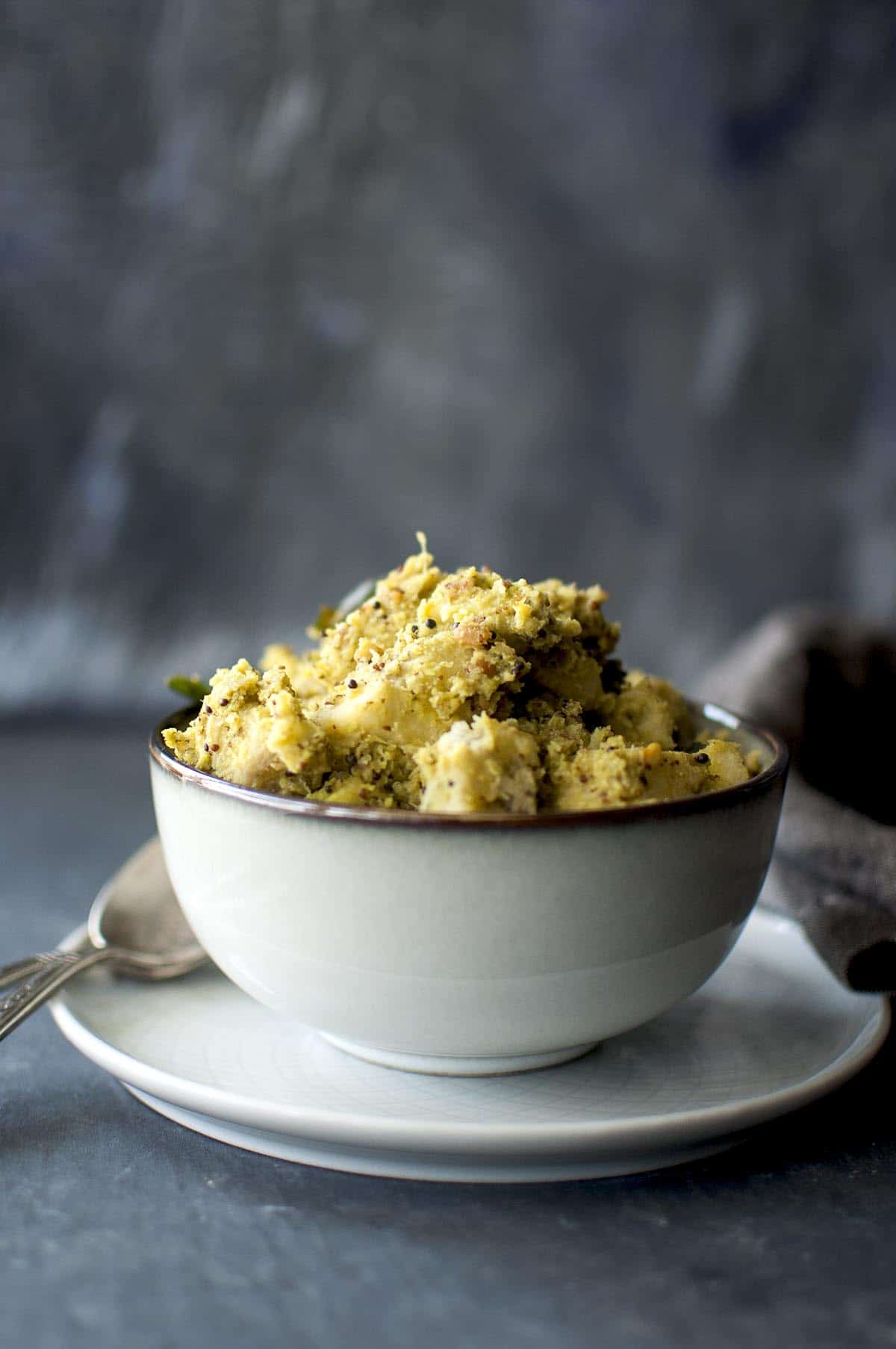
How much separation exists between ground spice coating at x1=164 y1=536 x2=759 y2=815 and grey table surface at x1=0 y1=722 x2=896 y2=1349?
31 centimetres

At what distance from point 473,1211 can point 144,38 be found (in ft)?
8.36

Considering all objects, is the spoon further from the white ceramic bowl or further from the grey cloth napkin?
the grey cloth napkin

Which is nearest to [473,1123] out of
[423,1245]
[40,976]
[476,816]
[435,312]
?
[423,1245]

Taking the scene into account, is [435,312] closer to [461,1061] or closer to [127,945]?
[127,945]

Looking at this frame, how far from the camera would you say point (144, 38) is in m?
2.79

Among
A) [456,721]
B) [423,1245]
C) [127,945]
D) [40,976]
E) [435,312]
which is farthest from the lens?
[435,312]

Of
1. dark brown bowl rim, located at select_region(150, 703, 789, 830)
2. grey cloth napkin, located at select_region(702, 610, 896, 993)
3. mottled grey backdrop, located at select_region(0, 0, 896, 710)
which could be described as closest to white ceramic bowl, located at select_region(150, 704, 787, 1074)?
dark brown bowl rim, located at select_region(150, 703, 789, 830)

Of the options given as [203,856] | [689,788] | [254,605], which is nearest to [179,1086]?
[203,856]

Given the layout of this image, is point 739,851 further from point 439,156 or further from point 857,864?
point 439,156

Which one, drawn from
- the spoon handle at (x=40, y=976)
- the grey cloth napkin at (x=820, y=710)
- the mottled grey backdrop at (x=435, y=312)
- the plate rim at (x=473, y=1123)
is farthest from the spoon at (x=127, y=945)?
the mottled grey backdrop at (x=435, y=312)

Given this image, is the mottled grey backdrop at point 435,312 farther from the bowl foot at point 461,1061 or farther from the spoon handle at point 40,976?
the bowl foot at point 461,1061

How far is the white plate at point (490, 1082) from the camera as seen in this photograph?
3.38ft

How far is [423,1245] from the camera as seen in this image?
0.99m

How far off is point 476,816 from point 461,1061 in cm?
27
